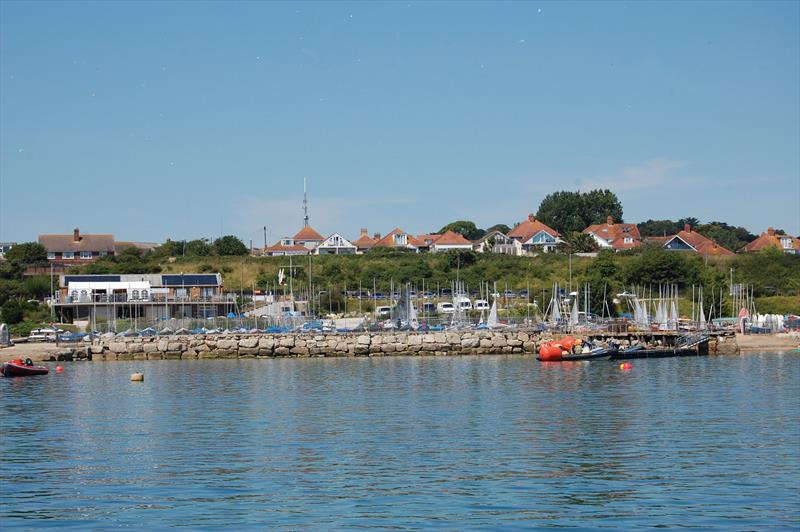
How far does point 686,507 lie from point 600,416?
16.5 metres

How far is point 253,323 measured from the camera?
94.2 meters

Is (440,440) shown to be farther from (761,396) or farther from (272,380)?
(272,380)

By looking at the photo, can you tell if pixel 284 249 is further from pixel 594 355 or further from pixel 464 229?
pixel 594 355

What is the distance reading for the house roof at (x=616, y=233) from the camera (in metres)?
148

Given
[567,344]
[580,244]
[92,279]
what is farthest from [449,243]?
[567,344]

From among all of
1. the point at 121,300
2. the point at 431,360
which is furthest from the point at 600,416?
the point at 121,300

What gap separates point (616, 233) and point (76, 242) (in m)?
76.4

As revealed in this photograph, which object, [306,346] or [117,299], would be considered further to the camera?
[117,299]

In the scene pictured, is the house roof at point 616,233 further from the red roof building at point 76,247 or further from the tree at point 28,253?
the tree at point 28,253

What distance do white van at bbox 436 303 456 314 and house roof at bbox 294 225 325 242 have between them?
52784 mm

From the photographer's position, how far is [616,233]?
152 meters

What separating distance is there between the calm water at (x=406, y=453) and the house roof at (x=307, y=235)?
100m

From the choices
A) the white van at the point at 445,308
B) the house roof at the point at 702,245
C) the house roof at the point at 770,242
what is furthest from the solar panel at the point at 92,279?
the house roof at the point at 770,242

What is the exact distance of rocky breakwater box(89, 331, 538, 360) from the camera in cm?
7906
